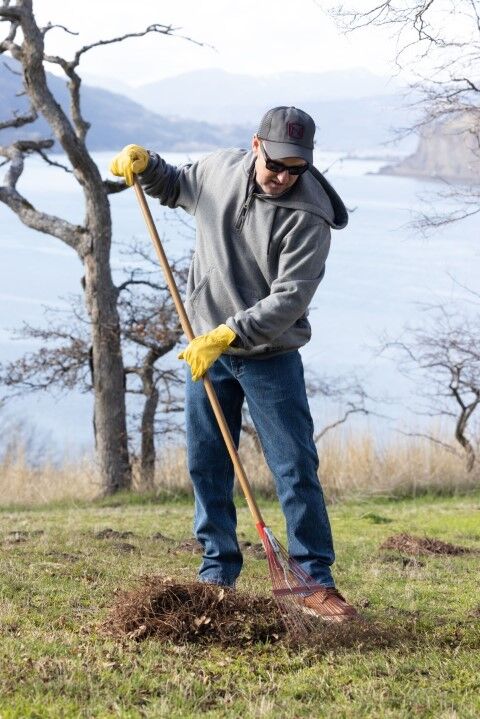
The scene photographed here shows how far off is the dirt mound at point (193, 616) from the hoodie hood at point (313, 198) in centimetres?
154

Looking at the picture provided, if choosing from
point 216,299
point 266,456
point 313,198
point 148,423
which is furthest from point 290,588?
point 148,423

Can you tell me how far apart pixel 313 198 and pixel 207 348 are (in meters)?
0.74

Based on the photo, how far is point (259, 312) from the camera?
440cm

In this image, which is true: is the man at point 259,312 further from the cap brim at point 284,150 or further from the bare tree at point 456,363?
the bare tree at point 456,363

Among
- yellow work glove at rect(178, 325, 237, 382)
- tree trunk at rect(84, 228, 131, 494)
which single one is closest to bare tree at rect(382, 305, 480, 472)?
tree trunk at rect(84, 228, 131, 494)

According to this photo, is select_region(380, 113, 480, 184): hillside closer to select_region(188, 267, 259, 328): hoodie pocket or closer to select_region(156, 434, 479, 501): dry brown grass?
select_region(156, 434, 479, 501): dry brown grass

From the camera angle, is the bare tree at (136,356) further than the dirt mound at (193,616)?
Yes

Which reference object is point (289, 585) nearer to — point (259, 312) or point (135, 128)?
point (259, 312)

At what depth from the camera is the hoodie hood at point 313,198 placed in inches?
179

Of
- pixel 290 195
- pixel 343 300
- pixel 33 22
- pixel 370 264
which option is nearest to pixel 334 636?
pixel 290 195

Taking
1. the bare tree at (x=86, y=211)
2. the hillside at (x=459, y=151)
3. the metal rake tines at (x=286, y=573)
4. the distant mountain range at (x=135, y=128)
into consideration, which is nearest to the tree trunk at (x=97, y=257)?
the bare tree at (x=86, y=211)

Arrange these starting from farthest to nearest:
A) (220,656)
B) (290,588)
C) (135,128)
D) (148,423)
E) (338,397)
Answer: (135,128)
(338,397)
(148,423)
(290,588)
(220,656)

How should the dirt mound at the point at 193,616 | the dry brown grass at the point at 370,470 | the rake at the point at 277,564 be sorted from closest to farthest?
the dirt mound at the point at 193,616 < the rake at the point at 277,564 < the dry brown grass at the point at 370,470

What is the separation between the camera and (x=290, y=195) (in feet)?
14.9
